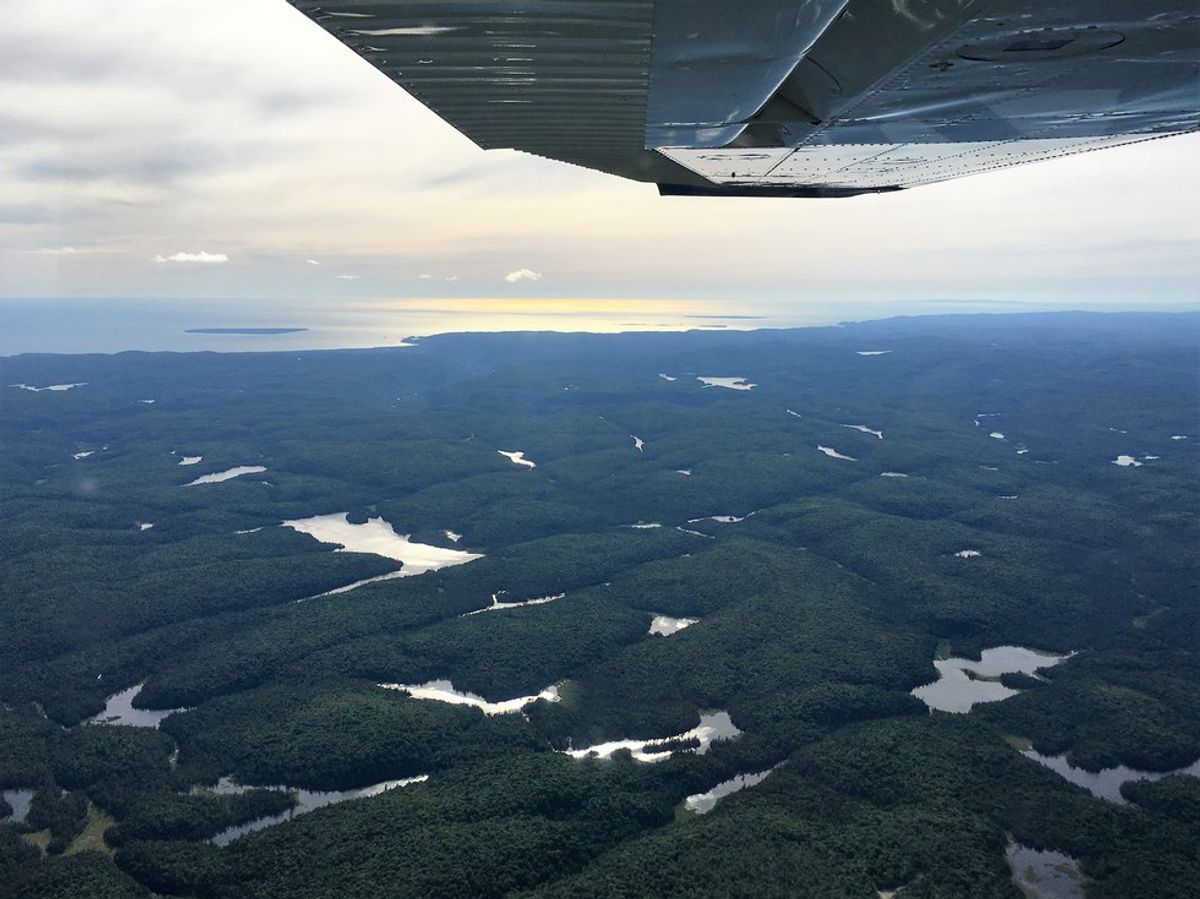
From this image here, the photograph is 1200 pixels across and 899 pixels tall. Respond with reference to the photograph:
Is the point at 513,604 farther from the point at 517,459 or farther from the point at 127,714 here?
the point at 517,459

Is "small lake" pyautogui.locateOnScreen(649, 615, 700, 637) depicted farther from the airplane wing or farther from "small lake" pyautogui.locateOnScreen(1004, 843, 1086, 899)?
the airplane wing

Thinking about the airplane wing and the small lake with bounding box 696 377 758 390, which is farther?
the small lake with bounding box 696 377 758 390

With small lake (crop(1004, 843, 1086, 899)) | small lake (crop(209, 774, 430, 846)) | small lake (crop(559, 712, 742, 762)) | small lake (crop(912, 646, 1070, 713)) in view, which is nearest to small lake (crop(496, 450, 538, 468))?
small lake (crop(559, 712, 742, 762))

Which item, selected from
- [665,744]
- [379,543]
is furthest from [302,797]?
[379,543]

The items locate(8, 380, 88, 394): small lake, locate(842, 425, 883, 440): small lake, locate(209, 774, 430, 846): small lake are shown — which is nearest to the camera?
locate(209, 774, 430, 846): small lake

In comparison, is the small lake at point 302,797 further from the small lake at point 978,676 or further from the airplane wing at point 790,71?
the airplane wing at point 790,71

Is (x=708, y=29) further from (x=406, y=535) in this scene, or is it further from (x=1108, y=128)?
(x=406, y=535)

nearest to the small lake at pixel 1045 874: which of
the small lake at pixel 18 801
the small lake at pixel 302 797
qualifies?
the small lake at pixel 302 797
